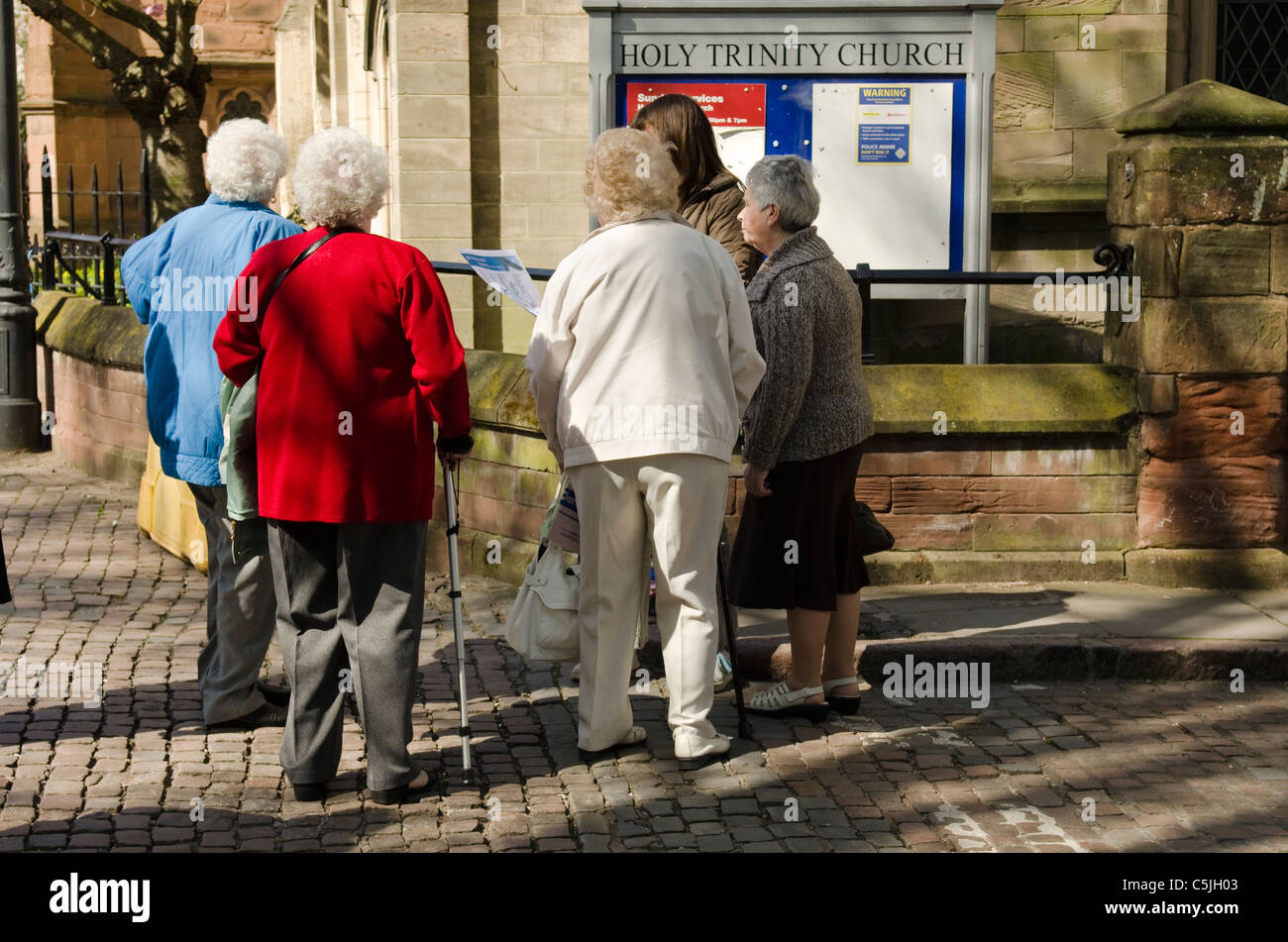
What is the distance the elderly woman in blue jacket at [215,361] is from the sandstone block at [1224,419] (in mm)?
4125

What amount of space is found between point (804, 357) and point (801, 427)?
26 centimetres

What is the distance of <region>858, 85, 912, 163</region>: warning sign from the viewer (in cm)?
815

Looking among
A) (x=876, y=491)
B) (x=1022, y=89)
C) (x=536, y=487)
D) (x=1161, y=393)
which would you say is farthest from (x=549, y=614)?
(x=1022, y=89)

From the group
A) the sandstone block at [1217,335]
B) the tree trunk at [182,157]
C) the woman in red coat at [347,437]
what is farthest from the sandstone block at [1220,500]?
the tree trunk at [182,157]

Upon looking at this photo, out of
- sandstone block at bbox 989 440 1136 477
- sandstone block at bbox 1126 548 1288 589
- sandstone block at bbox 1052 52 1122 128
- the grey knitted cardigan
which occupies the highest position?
sandstone block at bbox 1052 52 1122 128

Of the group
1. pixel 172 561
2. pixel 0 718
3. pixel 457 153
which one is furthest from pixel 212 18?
pixel 0 718

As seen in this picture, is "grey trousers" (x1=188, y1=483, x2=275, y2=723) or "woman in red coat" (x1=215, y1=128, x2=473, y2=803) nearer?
"woman in red coat" (x1=215, y1=128, x2=473, y2=803)

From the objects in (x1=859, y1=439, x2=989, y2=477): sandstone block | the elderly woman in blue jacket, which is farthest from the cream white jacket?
(x1=859, y1=439, x2=989, y2=477): sandstone block

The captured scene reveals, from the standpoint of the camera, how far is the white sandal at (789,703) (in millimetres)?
5855

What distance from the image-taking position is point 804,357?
554cm

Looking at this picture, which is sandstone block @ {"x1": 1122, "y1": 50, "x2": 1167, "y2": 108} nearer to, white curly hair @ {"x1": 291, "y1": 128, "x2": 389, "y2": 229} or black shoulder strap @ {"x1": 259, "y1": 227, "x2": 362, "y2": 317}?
white curly hair @ {"x1": 291, "y1": 128, "x2": 389, "y2": 229}

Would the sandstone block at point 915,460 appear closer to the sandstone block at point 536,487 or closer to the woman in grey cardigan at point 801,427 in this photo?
the sandstone block at point 536,487

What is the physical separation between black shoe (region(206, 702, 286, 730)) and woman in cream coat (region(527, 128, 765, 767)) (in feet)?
4.07

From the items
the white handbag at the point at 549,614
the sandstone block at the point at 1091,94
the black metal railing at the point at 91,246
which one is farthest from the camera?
the sandstone block at the point at 1091,94
